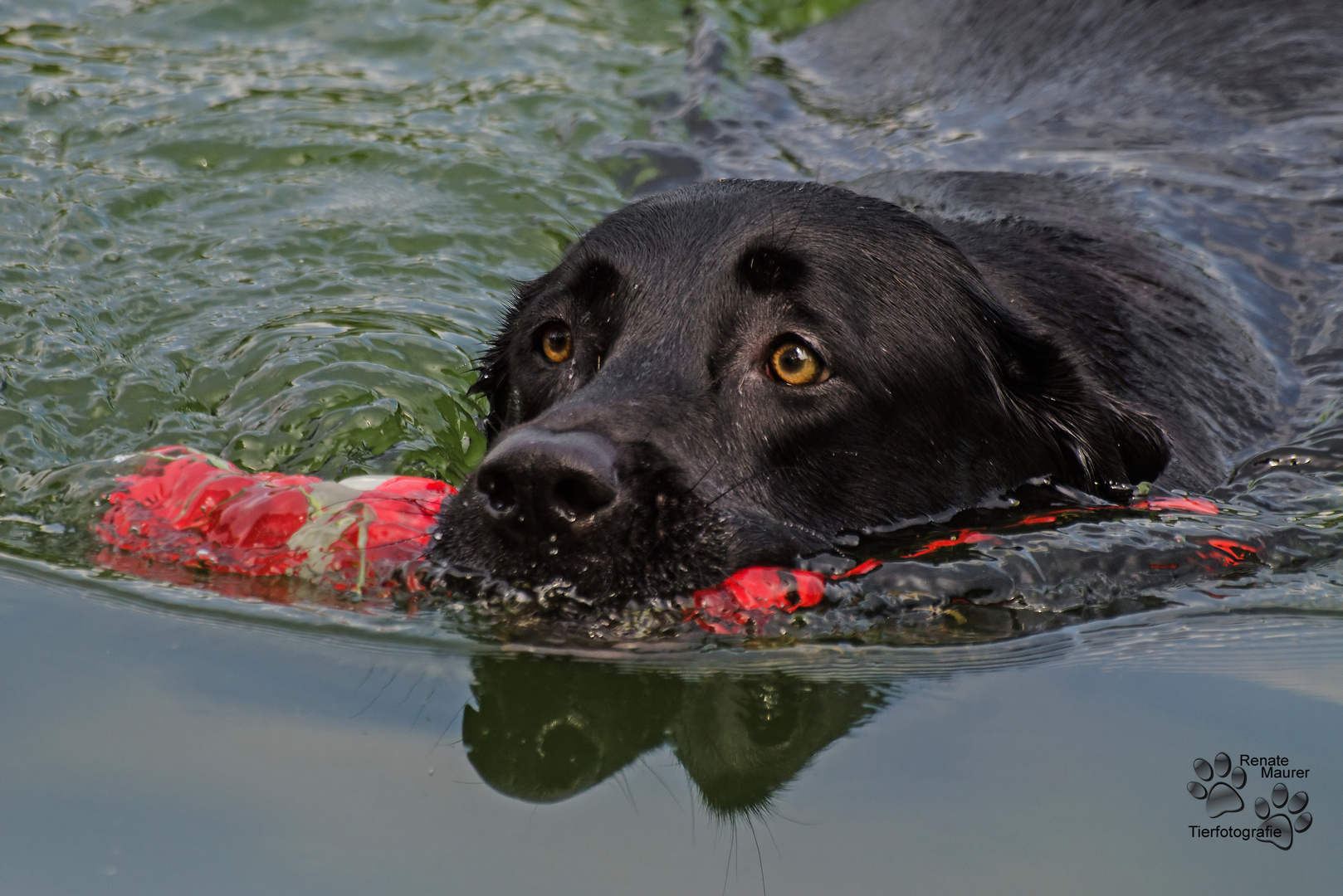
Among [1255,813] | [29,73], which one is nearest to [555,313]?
[1255,813]

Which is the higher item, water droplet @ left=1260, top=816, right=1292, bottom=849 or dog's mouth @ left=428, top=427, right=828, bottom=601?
dog's mouth @ left=428, top=427, right=828, bottom=601

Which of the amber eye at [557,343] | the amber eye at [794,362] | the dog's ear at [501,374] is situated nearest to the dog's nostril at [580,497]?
the amber eye at [794,362]

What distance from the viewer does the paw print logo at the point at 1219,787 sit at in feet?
8.32

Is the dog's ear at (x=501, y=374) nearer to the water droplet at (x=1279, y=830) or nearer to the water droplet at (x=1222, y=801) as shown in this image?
the water droplet at (x=1222, y=801)

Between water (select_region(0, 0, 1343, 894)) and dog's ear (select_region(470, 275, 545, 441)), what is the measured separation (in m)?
0.24

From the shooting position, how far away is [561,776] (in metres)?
2.58

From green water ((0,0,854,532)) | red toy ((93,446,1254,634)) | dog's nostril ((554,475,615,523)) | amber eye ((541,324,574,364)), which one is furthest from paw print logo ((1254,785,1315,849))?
green water ((0,0,854,532))

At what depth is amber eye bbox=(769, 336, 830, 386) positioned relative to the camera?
367cm

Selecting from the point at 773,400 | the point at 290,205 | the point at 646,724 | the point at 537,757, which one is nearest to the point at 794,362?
the point at 773,400

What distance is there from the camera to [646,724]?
2.79m

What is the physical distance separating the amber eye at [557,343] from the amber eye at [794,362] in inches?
24.7

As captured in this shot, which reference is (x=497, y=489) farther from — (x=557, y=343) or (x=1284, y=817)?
(x=1284, y=817)

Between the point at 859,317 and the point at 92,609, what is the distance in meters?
2.03

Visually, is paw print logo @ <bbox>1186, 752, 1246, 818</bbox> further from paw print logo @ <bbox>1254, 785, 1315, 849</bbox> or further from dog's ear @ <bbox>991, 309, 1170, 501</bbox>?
dog's ear @ <bbox>991, 309, 1170, 501</bbox>
